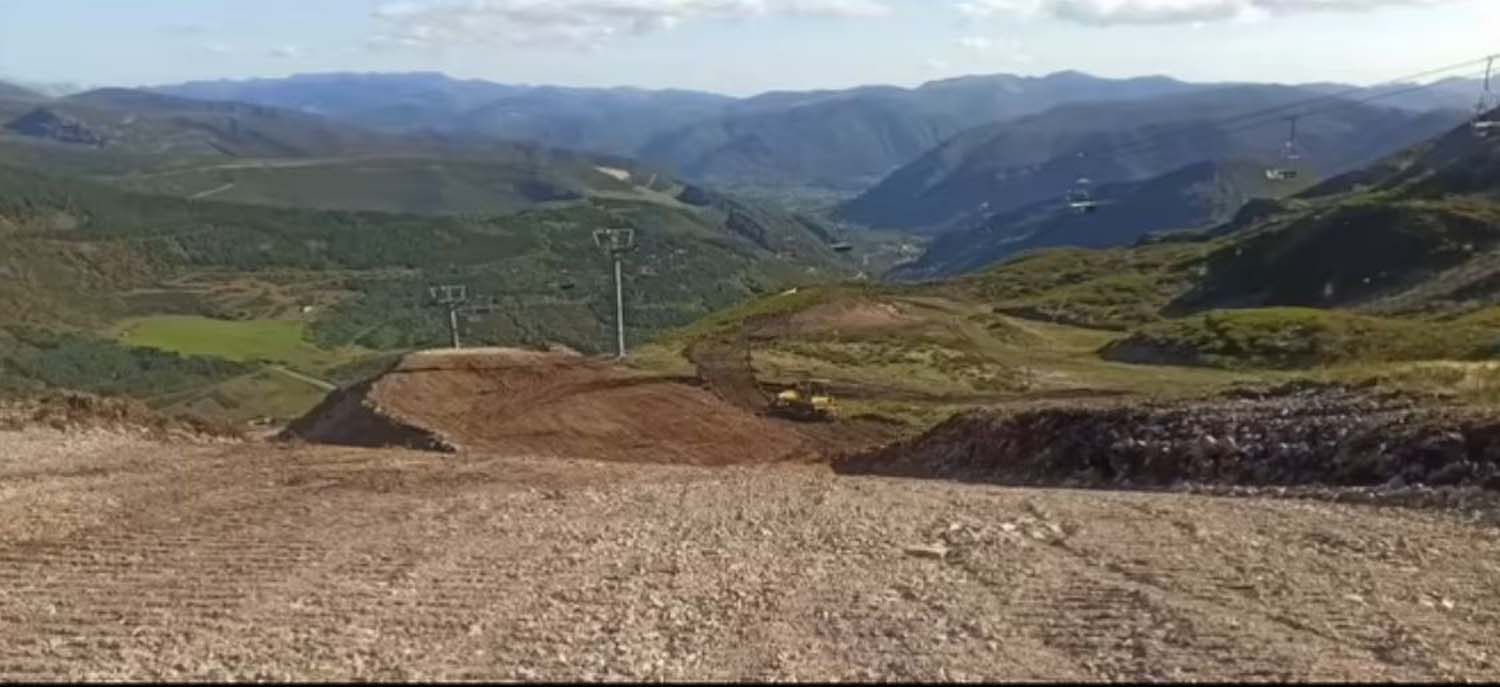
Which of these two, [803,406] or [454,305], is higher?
[803,406]

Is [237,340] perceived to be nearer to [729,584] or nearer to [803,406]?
[803,406]

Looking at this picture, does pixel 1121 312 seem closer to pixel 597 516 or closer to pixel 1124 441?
pixel 1124 441

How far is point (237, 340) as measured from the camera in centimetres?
15575

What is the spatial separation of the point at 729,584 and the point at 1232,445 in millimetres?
10144

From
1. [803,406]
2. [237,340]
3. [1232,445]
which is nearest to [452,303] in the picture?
[803,406]

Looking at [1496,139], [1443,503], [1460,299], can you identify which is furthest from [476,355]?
[1496,139]

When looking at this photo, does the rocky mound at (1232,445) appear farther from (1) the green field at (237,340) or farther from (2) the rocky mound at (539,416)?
(1) the green field at (237,340)

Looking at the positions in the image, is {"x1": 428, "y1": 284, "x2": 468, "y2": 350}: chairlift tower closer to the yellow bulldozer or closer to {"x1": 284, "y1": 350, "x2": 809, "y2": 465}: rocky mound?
{"x1": 284, "y1": 350, "x2": 809, "y2": 465}: rocky mound

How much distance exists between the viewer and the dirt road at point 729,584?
10977mm

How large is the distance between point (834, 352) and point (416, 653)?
45.8 metres

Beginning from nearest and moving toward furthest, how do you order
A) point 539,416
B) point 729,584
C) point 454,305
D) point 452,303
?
point 729,584 → point 539,416 → point 452,303 → point 454,305

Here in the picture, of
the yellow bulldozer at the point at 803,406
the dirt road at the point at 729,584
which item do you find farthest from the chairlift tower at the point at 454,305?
the dirt road at the point at 729,584

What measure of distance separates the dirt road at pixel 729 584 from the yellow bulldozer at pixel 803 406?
18094 mm

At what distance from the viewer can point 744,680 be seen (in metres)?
10.2
